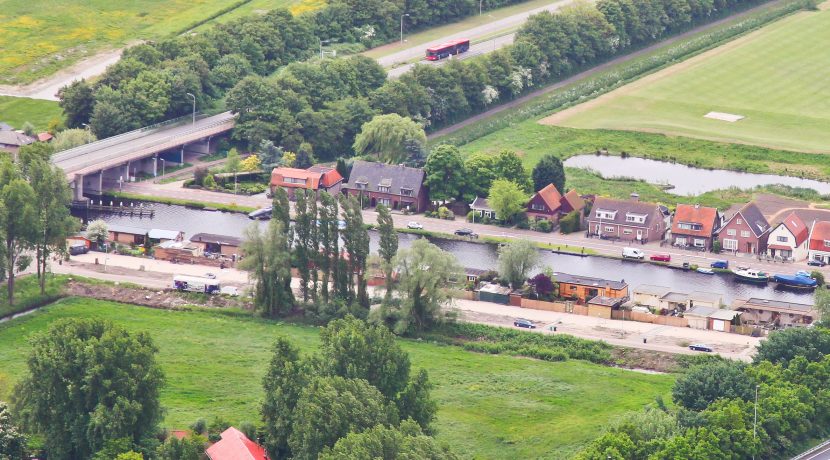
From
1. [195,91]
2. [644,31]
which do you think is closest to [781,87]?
[644,31]

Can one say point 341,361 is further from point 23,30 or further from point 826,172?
point 23,30

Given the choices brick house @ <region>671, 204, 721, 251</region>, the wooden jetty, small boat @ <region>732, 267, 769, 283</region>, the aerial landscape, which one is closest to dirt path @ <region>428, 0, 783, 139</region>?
the aerial landscape

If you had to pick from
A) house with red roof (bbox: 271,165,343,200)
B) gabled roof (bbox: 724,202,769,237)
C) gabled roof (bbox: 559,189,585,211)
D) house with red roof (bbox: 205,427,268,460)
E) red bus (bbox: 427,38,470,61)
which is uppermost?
red bus (bbox: 427,38,470,61)

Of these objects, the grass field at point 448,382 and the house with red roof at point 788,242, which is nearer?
the grass field at point 448,382

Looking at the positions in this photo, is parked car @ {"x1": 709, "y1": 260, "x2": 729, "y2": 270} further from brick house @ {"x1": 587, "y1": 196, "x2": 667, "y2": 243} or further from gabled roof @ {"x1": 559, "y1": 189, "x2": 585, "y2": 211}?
gabled roof @ {"x1": 559, "y1": 189, "x2": 585, "y2": 211}

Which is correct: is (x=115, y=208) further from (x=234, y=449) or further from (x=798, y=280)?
(x=234, y=449)

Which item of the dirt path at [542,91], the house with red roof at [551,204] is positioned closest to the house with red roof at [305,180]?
the house with red roof at [551,204]

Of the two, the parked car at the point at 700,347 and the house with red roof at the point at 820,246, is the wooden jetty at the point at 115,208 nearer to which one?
the parked car at the point at 700,347
